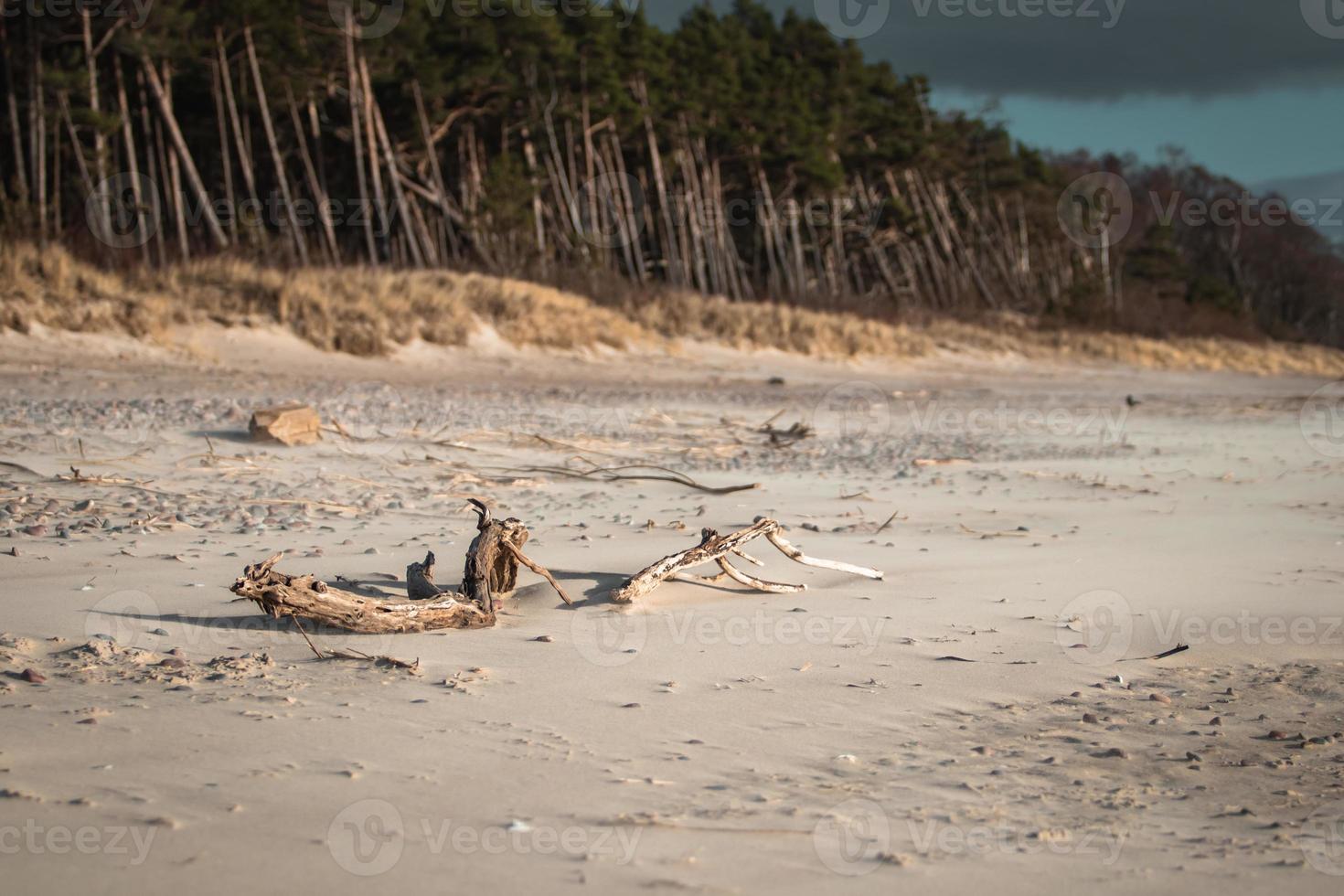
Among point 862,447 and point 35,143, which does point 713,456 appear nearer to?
point 862,447

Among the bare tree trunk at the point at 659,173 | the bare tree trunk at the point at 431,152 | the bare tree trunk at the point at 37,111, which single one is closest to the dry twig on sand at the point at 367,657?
the bare tree trunk at the point at 37,111

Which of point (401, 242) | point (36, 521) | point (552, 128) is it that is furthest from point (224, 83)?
point (36, 521)

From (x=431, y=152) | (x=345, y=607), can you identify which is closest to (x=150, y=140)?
(x=431, y=152)

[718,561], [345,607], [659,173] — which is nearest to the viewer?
[345,607]

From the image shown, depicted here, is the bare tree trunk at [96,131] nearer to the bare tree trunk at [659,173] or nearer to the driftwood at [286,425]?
the driftwood at [286,425]

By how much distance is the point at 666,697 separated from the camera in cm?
304

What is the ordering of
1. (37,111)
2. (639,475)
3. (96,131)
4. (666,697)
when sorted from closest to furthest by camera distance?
(666,697) < (639,475) < (37,111) < (96,131)

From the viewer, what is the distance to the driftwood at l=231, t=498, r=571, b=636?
313cm

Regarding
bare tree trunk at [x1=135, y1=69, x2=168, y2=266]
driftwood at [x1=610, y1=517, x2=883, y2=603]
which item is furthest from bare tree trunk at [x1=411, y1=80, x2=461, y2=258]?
driftwood at [x1=610, y1=517, x2=883, y2=603]

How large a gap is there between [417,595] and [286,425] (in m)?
4.18

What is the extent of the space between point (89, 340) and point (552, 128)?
21.8 m

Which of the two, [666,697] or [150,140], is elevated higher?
[150,140]

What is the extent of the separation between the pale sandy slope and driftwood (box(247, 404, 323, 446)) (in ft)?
0.70

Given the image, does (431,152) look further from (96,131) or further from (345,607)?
(345,607)
